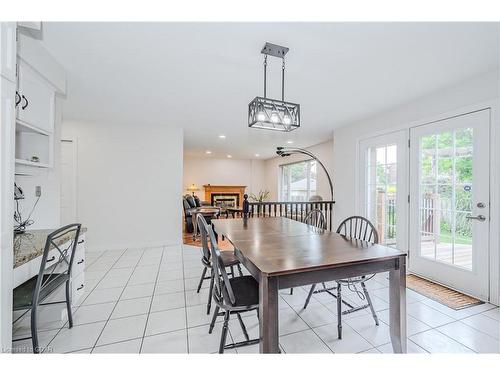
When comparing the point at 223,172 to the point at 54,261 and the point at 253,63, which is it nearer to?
the point at 253,63

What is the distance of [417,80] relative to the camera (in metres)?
2.57

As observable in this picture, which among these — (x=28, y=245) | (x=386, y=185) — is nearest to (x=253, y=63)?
(x=28, y=245)

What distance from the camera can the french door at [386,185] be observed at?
10.8 feet

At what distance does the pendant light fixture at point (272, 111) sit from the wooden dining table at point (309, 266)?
1.00m

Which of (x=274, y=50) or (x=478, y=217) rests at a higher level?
(x=274, y=50)

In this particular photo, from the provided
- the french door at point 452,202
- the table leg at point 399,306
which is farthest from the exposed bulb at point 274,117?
the french door at point 452,202

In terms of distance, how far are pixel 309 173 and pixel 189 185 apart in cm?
447

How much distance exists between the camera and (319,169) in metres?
6.51

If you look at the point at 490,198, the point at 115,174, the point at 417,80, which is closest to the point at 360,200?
the point at 490,198

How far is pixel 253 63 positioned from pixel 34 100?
80.5 inches

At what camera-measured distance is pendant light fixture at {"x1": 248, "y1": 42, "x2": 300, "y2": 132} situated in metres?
1.93

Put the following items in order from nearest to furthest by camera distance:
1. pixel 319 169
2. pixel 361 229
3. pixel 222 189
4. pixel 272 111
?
1. pixel 272 111
2. pixel 361 229
3. pixel 319 169
4. pixel 222 189

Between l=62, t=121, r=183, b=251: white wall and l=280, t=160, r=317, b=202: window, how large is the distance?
4104 mm
